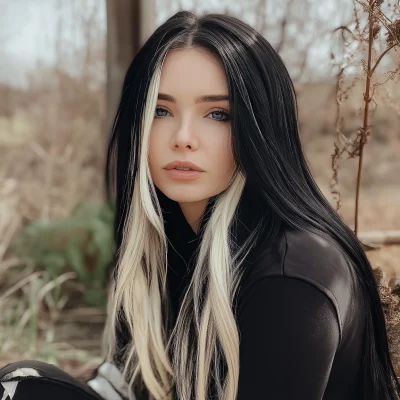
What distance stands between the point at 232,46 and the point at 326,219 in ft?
1.56

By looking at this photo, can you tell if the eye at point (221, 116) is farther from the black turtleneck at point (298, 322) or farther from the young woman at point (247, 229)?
the black turtleneck at point (298, 322)

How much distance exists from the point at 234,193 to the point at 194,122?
0.71 feet

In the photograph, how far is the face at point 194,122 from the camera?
1.67 m

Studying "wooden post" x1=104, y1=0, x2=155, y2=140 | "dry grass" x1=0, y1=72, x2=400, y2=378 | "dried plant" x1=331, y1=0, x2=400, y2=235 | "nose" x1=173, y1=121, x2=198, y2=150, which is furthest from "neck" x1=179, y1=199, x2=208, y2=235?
"wooden post" x1=104, y1=0, x2=155, y2=140

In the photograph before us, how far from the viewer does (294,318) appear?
1.48 meters

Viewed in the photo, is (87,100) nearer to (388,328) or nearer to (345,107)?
(345,107)

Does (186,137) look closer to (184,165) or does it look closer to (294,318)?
(184,165)

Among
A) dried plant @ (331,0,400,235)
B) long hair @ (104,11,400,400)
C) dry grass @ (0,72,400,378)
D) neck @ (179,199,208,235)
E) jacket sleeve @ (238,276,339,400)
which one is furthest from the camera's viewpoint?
dry grass @ (0,72,400,378)

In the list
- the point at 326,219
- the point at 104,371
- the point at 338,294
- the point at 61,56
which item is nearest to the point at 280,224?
the point at 326,219

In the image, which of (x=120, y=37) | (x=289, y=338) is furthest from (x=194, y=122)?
(x=120, y=37)

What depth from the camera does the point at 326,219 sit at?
1.68m

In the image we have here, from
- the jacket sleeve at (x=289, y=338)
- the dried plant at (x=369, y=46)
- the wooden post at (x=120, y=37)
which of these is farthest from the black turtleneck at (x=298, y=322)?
the wooden post at (x=120, y=37)

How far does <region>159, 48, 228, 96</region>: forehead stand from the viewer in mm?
1664

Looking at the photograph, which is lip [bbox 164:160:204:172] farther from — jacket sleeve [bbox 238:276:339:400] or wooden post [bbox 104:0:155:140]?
wooden post [bbox 104:0:155:140]
